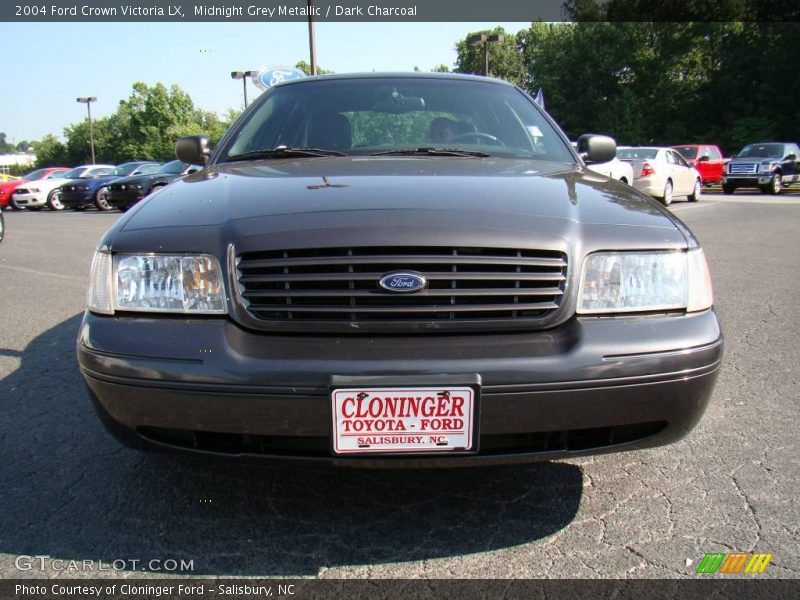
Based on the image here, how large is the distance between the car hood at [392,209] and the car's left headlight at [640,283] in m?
0.06

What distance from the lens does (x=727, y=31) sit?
40031 millimetres

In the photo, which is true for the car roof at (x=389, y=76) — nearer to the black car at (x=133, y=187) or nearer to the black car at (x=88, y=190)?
the black car at (x=133, y=187)

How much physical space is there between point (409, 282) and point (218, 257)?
0.56 metres

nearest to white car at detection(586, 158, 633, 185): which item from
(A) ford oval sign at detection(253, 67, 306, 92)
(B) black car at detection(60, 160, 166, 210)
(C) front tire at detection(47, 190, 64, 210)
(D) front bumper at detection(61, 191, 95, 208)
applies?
(A) ford oval sign at detection(253, 67, 306, 92)

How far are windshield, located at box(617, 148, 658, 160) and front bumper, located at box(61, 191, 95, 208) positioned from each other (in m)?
14.4

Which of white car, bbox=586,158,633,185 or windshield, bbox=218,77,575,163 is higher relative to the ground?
windshield, bbox=218,77,575,163

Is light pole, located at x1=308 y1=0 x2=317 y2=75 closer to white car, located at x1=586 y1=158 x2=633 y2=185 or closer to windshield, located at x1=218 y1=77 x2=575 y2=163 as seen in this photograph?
white car, located at x1=586 y1=158 x2=633 y2=185

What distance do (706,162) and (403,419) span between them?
2444 centimetres

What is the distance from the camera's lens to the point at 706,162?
2314cm

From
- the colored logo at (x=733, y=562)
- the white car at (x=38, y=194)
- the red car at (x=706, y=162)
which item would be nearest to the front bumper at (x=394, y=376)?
the colored logo at (x=733, y=562)

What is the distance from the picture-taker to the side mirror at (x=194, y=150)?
336cm

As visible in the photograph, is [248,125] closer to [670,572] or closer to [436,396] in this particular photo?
[436,396]

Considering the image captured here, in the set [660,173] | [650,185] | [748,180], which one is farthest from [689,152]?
[650,185]

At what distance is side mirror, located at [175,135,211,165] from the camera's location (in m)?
3.36
